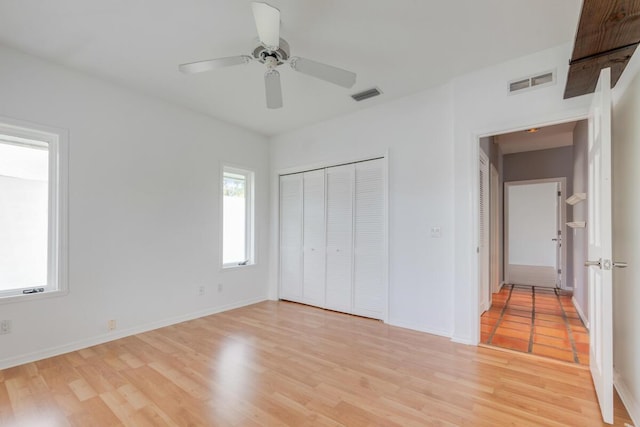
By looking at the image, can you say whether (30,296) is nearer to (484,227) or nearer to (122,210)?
(122,210)

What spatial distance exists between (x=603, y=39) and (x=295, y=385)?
3.07 meters

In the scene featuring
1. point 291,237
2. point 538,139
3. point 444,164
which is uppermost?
point 538,139

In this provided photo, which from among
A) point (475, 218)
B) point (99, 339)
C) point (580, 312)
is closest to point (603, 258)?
point (475, 218)

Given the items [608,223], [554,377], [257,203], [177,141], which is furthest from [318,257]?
[608,223]

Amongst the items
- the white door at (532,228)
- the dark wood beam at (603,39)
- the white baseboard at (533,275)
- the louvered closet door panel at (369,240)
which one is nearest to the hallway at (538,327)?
the white baseboard at (533,275)

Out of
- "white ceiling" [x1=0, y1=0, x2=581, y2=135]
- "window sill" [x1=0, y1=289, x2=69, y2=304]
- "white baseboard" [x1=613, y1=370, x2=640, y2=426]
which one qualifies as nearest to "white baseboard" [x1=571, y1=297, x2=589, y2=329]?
"white baseboard" [x1=613, y1=370, x2=640, y2=426]

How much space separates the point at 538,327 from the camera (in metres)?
3.60

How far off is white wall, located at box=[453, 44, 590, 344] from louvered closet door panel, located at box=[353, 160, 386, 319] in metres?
0.96

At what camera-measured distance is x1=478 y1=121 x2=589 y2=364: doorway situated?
3.37 meters

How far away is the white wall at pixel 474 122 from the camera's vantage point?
2.77m

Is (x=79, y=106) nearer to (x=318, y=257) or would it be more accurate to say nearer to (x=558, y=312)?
(x=318, y=257)

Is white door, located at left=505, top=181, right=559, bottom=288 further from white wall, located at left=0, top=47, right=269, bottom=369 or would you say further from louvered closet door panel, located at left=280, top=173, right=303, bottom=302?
white wall, located at left=0, top=47, right=269, bottom=369

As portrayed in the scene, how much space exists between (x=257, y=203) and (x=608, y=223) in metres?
4.21

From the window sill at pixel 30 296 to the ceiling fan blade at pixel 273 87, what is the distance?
8.85ft
